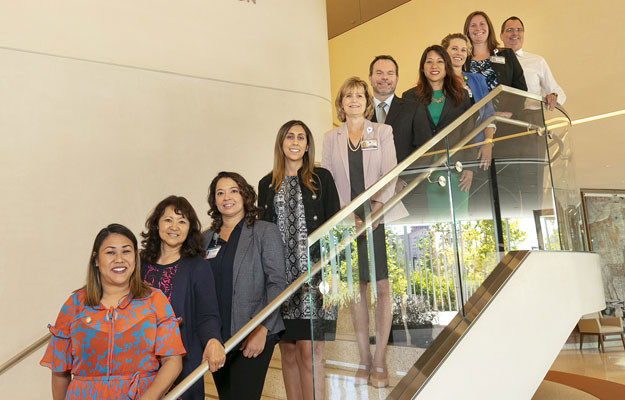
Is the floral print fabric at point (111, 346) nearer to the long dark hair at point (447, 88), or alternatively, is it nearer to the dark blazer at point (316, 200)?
the dark blazer at point (316, 200)

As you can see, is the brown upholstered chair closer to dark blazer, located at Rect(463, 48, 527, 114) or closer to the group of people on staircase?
dark blazer, located at Rect(463, 48, 527, 114)

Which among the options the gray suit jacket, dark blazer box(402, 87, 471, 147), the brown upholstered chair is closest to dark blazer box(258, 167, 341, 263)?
the gray suit jacket

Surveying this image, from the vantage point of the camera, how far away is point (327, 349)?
2385 mm

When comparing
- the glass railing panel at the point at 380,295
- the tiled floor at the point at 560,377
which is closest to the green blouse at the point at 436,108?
the glass railing panel at the point at 380,295

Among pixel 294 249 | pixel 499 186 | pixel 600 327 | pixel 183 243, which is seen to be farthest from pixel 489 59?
pixel 600 327

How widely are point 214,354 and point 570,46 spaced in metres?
7.75

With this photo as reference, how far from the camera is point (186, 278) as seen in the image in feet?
8.62

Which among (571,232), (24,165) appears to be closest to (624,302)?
(571,232)

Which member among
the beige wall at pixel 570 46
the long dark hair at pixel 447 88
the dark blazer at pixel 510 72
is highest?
the beige wall at pixel 570 46

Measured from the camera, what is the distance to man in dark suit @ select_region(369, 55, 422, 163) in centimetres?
359

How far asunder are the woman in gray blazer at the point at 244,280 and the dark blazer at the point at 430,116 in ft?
4.07

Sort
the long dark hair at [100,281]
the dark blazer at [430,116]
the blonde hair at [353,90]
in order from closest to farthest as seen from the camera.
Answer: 1. the long dark hair at [100,281]
2. the blonde hair at [353,90]
3. the dark blazer at [430,116]

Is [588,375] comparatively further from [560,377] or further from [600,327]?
[600,327]

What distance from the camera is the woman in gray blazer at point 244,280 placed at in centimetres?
275
